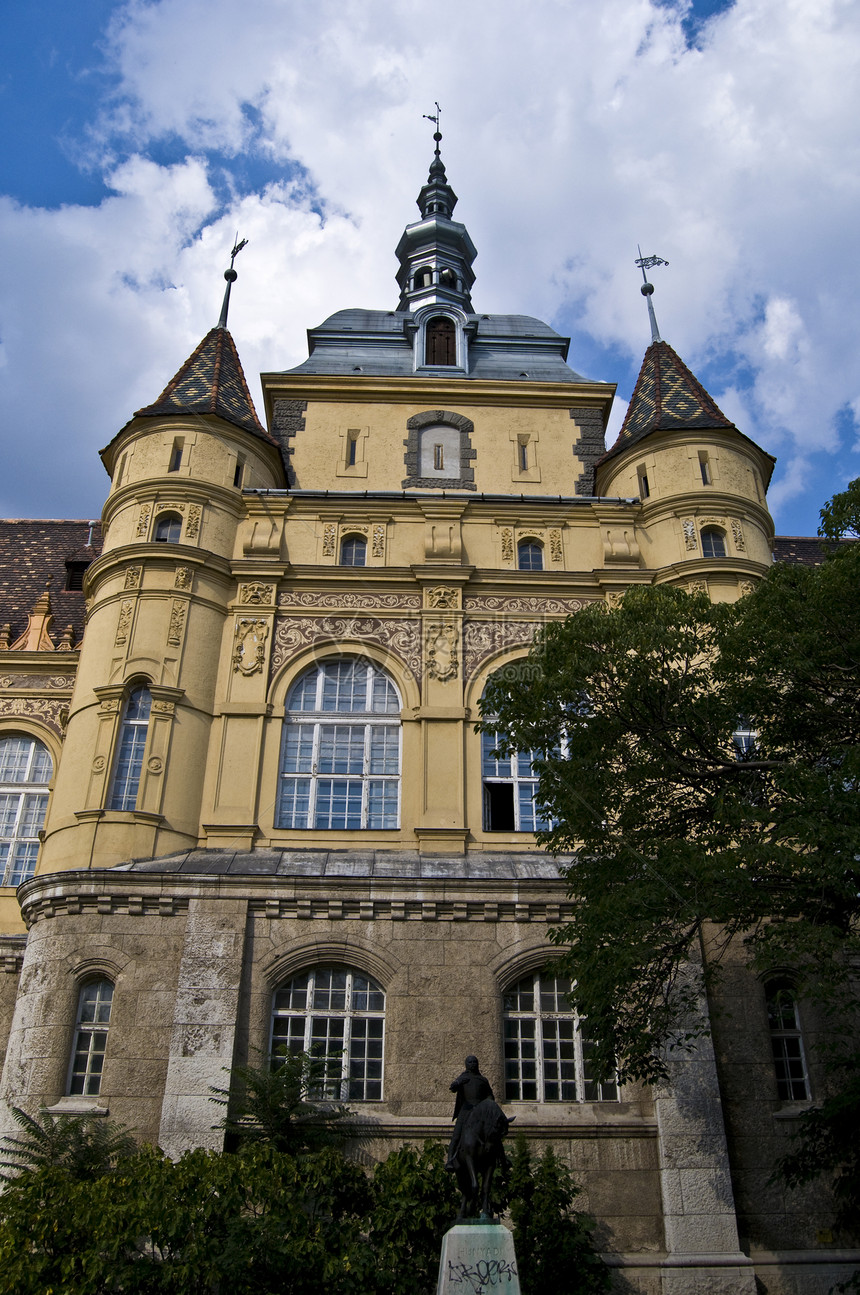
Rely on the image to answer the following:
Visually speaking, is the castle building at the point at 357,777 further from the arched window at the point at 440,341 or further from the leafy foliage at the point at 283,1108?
the arched window at the point at 440,341

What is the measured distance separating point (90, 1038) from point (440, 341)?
20821 mm

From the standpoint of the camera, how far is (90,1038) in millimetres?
17172

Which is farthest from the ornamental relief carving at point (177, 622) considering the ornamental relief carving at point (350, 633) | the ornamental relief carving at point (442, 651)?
the ornamental relief carving at point (442, 651)

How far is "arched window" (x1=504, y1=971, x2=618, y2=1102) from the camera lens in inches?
673

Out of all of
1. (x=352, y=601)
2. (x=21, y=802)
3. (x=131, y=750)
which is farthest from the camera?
(x=21, y=802)

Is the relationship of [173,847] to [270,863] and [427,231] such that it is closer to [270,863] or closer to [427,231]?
[270,863]

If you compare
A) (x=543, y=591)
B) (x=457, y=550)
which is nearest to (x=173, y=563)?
(x=457, y=550)

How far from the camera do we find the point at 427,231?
36.0 m

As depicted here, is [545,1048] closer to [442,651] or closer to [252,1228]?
[252,1228]

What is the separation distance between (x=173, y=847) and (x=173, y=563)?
5.87 m

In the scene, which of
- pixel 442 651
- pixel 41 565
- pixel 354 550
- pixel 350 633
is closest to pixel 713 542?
pixel 442 651

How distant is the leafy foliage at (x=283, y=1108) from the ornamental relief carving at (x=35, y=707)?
1049cm

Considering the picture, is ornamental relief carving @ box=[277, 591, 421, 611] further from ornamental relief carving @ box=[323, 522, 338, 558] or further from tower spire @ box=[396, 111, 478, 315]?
tower spire @ box=[396, 111, 478, 315]

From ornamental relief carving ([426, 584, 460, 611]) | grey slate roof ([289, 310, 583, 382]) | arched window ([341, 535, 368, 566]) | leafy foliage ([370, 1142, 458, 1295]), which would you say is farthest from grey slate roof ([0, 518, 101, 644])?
leafy foliage ([370, 1142, 458, 1295])
